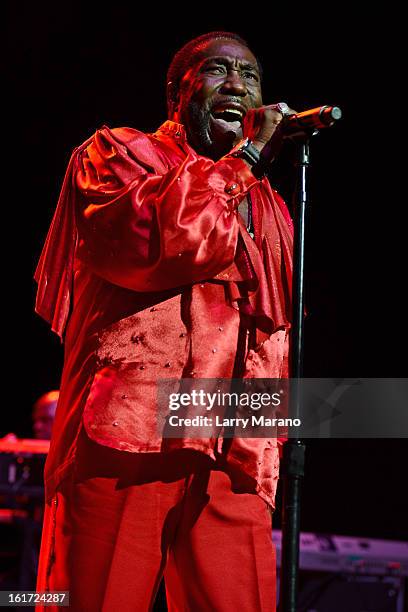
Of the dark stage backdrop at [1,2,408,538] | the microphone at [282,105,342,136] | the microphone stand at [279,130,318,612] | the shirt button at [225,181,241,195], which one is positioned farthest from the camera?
the dark stage backdrop at [1,2,408,538]

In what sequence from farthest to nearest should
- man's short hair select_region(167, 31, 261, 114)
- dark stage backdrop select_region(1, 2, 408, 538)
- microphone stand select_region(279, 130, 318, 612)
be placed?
dark stage backdrop select_region(1, 2, 408, 538)
man's short hair select_region(167, 31, 261, 114)
microphone stand select_region(279, 130, 318, 612)

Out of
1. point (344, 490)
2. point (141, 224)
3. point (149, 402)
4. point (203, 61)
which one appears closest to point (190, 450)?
point (149, 402)

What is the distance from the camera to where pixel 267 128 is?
1938 millimetres

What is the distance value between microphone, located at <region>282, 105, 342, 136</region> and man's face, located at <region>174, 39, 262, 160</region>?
0.31 metres

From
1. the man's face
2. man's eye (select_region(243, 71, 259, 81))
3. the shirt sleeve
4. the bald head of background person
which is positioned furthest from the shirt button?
the bald head of background person

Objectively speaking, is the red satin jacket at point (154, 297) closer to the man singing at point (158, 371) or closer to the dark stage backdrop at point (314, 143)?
the man singing at point (158, 371)

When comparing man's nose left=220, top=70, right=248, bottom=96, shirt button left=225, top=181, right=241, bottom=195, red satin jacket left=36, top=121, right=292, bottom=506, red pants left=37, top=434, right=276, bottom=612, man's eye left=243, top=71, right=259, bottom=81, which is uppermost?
man's eye left=243, top=71, right=259, bottom=81

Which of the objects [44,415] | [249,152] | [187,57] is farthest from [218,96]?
[44,415]

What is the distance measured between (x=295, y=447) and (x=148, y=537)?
0.37 metres

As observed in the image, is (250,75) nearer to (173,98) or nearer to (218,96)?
(218,96)

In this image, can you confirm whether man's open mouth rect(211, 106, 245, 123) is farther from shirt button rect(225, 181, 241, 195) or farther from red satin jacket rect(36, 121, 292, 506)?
shirt button rect(225, 181, 241, 195)

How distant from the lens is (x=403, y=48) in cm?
389

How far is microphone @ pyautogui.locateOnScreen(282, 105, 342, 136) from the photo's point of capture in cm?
177

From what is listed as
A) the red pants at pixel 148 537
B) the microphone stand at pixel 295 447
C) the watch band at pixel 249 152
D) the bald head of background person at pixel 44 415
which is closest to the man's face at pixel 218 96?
the watch band at pixel 249 152
